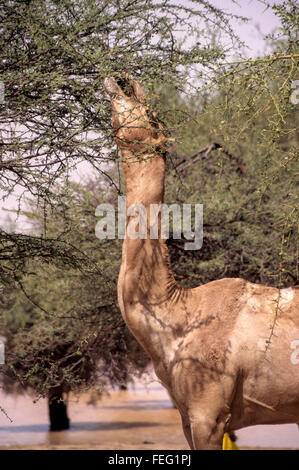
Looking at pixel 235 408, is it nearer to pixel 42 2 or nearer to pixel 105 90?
pixel 105 90

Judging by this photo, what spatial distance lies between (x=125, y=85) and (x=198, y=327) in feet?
8.60

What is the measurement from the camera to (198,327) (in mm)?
7180

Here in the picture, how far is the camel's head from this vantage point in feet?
→ 23.8

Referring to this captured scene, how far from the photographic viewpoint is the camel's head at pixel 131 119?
7258mm

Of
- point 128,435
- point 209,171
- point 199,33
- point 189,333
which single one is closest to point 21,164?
point 189,333

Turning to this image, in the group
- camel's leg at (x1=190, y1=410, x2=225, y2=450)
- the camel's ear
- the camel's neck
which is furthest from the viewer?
the camel's ear

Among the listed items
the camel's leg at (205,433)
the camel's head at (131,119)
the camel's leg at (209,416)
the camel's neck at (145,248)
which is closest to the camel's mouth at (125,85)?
the camel's head at (131,119)

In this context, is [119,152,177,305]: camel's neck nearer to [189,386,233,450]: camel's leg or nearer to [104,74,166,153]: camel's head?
[104,74,166,153]: camel's head

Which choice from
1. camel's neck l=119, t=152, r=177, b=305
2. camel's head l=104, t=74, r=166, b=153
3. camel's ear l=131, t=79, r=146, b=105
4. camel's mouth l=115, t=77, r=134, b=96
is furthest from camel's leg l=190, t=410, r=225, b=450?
camel's mouth l=115, t=77, r=134, b=96

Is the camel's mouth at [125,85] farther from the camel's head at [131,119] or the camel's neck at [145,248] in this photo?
the camel's neck at [145,248]

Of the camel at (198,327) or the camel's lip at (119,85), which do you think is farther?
the camel's lip at (119,85)

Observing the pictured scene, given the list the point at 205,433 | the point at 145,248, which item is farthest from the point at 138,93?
the point at 205,433

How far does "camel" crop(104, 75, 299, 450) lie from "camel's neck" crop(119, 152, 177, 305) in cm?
1
